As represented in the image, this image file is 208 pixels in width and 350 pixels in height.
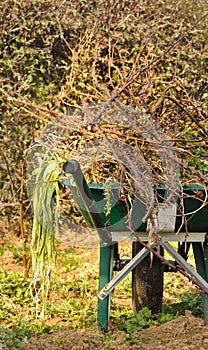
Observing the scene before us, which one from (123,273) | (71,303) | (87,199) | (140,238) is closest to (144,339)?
(123,273)

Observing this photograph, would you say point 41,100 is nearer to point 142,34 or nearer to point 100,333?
point 142,34

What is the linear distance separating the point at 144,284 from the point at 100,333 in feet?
1.20

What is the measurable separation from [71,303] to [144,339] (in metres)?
0.91

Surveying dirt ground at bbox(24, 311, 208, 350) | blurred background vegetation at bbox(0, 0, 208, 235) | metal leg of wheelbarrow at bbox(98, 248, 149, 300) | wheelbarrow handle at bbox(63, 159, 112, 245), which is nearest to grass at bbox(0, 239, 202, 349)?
dirt ground at bbox(24, 311, 208, 350)

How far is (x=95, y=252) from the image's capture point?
5.21 metres

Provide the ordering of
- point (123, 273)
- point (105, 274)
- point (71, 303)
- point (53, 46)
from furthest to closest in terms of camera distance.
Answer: point (53, 46)
point (71, 303)
point (105, 274)
point (123, 273)

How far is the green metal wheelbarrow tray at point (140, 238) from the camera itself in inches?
114

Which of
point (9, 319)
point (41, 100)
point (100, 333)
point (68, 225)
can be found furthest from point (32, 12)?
point (100, 333)

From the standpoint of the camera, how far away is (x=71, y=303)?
3844 mm

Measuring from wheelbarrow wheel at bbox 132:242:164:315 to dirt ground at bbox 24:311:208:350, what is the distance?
0.20m

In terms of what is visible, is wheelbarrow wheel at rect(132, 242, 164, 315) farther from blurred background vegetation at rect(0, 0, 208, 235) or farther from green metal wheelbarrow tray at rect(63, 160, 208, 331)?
blurred background vegetation at rect(0, 0, 208, 235)

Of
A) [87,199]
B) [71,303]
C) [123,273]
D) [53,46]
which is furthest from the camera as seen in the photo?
[53,46]

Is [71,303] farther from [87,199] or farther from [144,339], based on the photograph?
[87,199]

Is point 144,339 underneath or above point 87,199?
underneath
